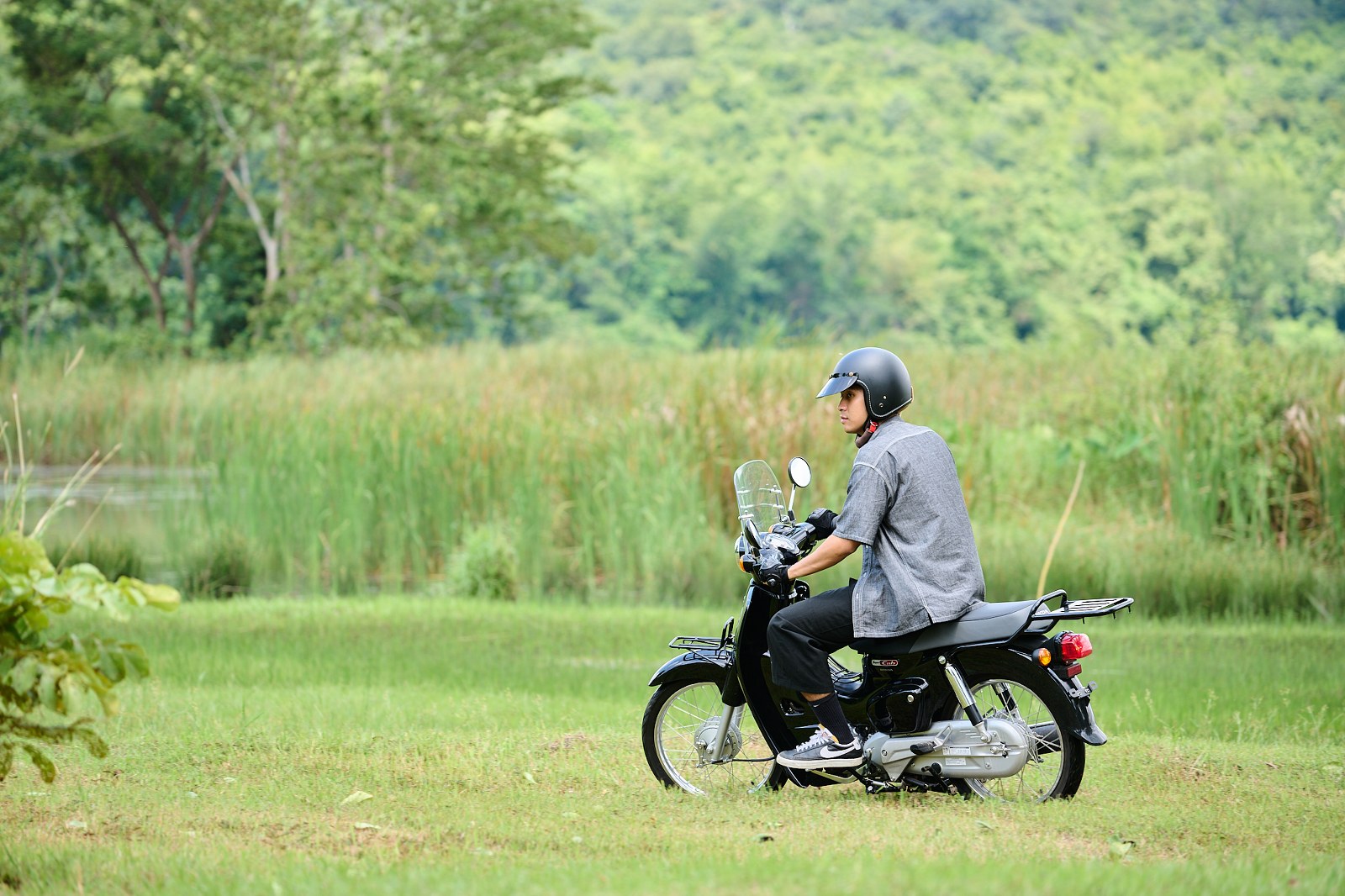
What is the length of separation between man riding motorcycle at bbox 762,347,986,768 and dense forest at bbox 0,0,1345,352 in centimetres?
1323

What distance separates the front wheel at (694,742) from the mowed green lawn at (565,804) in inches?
6.4

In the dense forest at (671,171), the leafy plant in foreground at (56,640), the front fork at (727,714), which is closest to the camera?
the leafy plant in foreground at (56,640)

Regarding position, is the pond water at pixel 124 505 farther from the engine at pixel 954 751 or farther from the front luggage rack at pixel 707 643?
the engine at pixel 954 751

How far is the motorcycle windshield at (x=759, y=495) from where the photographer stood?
6289 millimetres

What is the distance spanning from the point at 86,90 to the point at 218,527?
97.2 ft

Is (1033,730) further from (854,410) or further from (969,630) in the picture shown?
(854,410)

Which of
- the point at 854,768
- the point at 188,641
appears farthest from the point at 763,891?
the point at 188,641

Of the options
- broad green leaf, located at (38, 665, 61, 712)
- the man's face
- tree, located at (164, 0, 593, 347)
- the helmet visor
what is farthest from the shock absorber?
tree, located at (164, 0, 593, 347)

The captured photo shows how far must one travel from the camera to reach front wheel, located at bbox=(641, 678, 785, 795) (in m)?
6.49

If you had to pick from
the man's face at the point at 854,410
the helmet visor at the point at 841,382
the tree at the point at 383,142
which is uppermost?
the tree at the point at 383,142

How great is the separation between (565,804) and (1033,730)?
1794 millimetres

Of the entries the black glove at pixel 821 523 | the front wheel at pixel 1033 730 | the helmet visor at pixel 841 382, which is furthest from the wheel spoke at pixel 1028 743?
the helmet visor at pixel 841 382

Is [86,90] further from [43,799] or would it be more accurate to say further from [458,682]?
[43,799]

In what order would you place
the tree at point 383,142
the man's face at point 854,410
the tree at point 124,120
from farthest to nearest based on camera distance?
the tree at point 124,120 < the tree at point 383,142 < the man's face at point 854,410
